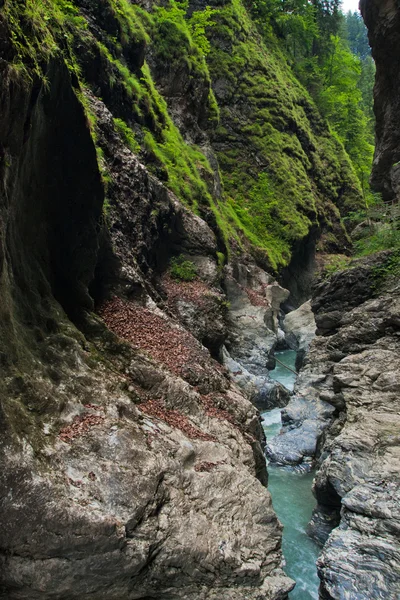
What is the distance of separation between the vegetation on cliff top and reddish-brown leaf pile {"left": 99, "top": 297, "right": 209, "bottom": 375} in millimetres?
3969

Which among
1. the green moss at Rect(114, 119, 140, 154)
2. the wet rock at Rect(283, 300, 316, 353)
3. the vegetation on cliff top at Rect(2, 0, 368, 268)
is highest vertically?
the vegetation on cliff top at Rect(2, 0, 368, 268)

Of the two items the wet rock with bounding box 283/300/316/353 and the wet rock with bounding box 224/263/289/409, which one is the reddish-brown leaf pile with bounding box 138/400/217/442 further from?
the wet rock with bounding box 283/300/316/353

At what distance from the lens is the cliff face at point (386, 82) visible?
1756cm

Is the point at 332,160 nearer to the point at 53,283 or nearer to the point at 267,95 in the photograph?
the point at 267,95

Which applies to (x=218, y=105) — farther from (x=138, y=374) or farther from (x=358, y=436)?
(x=138, y=374)

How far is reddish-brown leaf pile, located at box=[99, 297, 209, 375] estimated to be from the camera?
1040 centimetres

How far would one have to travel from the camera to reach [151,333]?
35.9 ft

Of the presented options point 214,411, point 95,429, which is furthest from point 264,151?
point 95,429

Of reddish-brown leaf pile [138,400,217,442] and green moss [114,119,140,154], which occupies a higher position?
green moss [114,119,140,154]

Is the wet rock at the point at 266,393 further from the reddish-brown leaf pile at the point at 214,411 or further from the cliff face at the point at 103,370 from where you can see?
the reddish-brown leaf pile at the point at 214,411

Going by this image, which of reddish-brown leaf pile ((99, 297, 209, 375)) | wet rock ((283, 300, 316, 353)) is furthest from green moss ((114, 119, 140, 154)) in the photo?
wet rock ((283, 300, 316, 353))

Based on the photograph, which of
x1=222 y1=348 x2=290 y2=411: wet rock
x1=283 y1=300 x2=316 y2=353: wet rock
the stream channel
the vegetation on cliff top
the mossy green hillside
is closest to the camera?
the stream channel

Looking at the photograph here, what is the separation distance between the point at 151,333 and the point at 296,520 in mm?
6609

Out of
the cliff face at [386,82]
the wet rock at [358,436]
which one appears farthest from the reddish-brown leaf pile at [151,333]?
the cliff face at [386,82]
